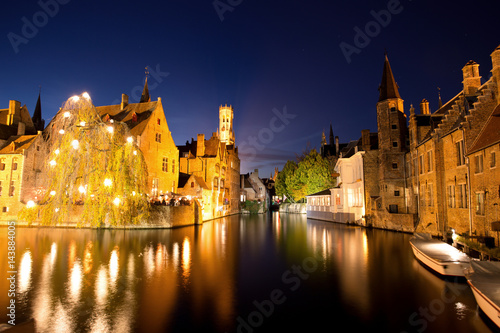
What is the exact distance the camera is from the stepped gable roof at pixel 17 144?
3925 cm

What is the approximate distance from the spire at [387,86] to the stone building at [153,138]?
30.4 meters

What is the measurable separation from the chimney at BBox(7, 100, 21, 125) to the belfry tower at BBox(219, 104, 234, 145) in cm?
7227

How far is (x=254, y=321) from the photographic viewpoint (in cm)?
917

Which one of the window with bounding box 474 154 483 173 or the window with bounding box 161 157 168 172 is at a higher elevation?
the window with bounding box 161 157 168 172

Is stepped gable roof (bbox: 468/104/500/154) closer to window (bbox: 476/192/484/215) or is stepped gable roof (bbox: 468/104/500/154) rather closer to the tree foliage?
window (bbox: 476/192/484/215)

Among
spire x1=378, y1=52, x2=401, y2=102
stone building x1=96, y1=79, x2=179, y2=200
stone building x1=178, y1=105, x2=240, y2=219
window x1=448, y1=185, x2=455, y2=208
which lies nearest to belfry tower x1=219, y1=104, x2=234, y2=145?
stone building x1=178, y1=105, x2=240, y2=219

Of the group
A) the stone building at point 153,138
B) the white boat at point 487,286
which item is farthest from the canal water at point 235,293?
the stone building at point 153,138

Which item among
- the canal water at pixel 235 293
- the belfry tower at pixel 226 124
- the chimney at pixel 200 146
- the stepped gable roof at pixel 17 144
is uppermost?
the belfry tower at pixel 226 124

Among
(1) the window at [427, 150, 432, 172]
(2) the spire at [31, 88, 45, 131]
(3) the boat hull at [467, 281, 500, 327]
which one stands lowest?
(3) the boat hull at [467, 281, 500, 327]

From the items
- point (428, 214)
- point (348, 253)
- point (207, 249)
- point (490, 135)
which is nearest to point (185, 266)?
point (207, 249)

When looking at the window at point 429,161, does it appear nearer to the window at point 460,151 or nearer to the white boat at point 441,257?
the window at point 460,151

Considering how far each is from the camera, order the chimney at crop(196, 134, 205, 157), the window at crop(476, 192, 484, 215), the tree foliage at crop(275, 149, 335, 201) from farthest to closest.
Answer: the tree foliage at crop(275, 149, 335, 201)
the chimney at crop(196, 134, 205, 157)
the window at crop(476, 192, 484, 215)

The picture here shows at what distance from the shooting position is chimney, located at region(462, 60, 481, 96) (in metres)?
27.3

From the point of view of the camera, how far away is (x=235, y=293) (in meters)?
11.7
